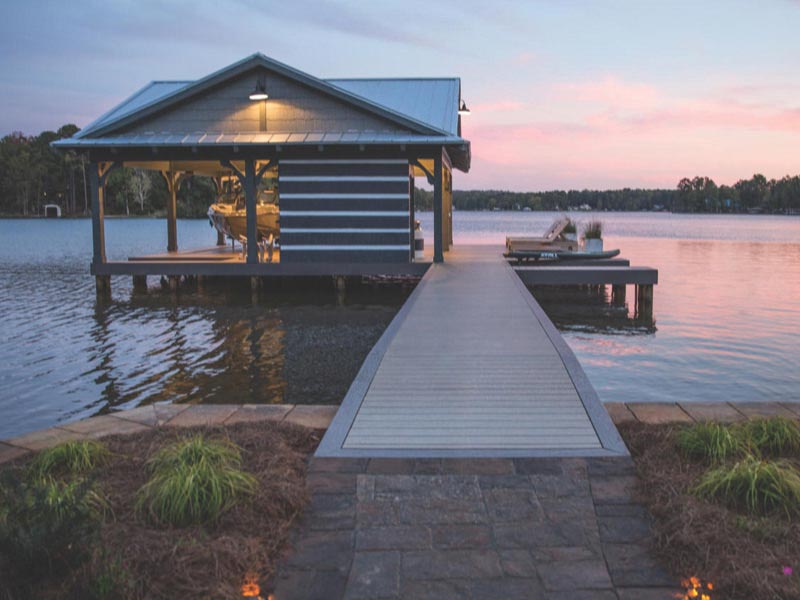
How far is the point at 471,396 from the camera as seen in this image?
6.68 metres

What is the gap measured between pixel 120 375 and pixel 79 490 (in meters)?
8.07

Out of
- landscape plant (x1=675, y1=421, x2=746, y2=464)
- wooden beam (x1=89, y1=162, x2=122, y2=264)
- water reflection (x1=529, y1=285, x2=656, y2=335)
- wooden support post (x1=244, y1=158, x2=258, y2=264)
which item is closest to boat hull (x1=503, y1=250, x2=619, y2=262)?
water reflection (x1=529, y1=285, x2=656, y2=335)

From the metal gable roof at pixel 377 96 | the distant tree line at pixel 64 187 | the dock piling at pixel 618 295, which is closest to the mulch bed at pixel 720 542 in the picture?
the metal gable roof at pixel 377 96

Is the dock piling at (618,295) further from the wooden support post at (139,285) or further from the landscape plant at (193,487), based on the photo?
the landscape plant at (193,487)

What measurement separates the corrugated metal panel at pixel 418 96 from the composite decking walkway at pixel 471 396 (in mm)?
9367

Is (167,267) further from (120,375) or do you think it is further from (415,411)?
(415,411)

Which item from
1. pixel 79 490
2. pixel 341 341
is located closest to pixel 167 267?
pixel 341 341

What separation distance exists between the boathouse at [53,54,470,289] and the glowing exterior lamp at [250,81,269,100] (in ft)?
0.12

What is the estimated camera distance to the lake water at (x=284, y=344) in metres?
10.4

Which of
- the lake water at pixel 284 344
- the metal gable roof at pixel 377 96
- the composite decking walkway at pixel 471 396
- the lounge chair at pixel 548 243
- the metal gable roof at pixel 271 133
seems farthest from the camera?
the lounge chair at pixel 548 243

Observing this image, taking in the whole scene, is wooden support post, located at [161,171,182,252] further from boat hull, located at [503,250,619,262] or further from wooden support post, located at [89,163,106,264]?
boat hull, located at [503,250,619,262]

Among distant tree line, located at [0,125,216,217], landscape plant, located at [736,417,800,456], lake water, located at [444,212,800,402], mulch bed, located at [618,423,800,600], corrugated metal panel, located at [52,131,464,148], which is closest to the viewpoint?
mulch bed, located at [618,423,800,600]

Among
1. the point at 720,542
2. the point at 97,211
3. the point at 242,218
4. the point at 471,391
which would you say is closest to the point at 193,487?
the point at 720,542

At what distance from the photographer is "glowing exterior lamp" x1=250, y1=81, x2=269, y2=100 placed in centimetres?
1786
